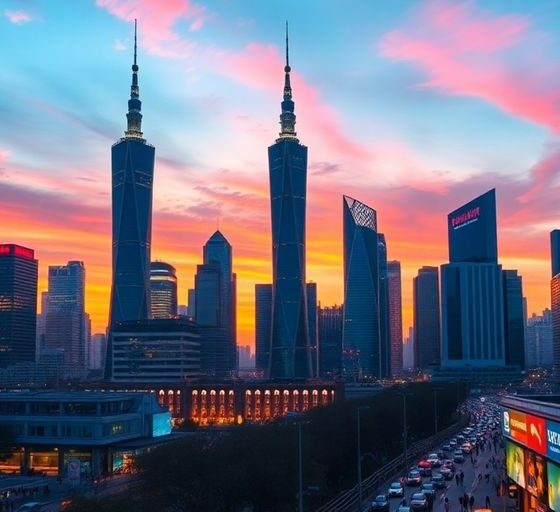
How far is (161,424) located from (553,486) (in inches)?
3035

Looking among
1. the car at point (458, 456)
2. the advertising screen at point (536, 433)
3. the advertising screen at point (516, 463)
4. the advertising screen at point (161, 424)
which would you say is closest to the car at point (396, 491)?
the advertising screen at point (516, 463)

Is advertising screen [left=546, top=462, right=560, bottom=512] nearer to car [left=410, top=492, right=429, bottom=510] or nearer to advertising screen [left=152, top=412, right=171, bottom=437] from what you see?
car [left=410, top=492, right=429, bottom=510]

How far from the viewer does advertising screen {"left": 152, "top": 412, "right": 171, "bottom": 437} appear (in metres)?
114

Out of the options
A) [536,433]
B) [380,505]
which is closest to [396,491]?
[380,505]

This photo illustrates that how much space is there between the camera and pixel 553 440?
46969 millimetres

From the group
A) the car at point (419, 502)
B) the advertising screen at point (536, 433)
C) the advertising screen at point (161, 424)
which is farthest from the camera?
the advertising screen at point (161, 424)

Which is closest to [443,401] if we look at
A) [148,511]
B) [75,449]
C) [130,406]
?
[130,406]

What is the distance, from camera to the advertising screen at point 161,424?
11375cm

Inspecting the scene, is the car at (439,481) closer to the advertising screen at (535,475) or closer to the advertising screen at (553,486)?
the advertising screen at (535,475)

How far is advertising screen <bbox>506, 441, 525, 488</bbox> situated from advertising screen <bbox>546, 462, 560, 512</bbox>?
8.14 meters

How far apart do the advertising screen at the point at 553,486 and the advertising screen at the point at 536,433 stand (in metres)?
1.34

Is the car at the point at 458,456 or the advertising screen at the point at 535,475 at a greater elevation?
the advertising screen at the point at 535,475

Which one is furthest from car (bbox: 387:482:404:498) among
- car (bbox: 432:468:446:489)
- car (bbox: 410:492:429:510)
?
car (bbox: 410:492:429:510)

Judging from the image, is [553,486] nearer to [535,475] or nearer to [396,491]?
[535,475]
